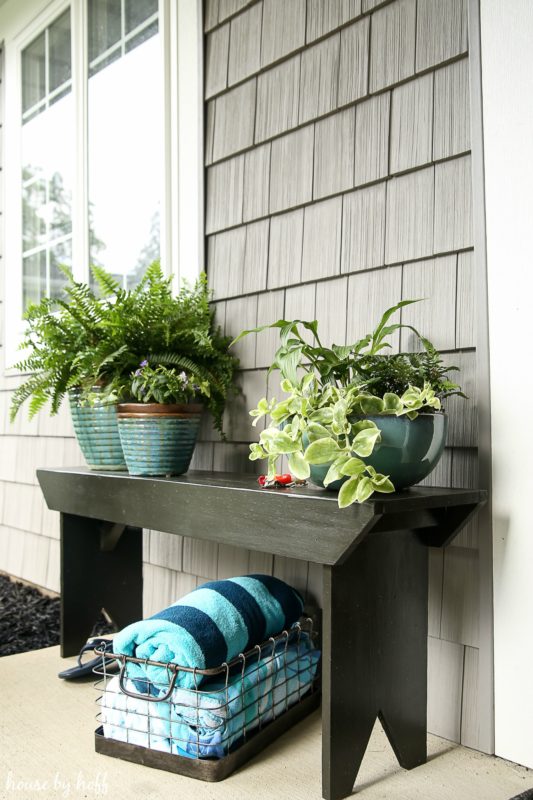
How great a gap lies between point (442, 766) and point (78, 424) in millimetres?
1349

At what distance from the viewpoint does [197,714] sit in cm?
146

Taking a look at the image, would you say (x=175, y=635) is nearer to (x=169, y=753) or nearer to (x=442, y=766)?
(x=169, y=753)

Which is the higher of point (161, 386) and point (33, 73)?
point (33, 73)

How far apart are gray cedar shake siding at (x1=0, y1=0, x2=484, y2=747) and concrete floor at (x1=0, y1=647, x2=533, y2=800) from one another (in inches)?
5.2

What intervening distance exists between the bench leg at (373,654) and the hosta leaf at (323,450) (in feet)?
0.61

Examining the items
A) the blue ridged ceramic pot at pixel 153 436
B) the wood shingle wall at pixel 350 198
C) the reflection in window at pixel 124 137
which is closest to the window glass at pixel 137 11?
the reflection in window at pixel 124 137

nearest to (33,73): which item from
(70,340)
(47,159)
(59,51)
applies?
(59,51)

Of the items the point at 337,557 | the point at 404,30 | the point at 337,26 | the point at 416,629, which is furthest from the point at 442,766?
the point at 337,26

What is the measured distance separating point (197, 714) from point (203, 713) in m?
0.01

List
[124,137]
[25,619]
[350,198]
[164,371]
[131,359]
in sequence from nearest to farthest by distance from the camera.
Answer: [350,198] → [164,371] → [131,359] → [25,619] → [124,137]

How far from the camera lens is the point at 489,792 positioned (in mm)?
1369

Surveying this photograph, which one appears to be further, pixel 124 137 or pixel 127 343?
pixel 124 137

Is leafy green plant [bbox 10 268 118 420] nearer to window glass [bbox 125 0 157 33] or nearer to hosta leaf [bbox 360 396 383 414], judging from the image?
hosta leaf [bbox 360 396 383 414]

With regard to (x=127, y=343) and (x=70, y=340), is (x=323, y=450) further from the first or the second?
(x=70, y=340)
